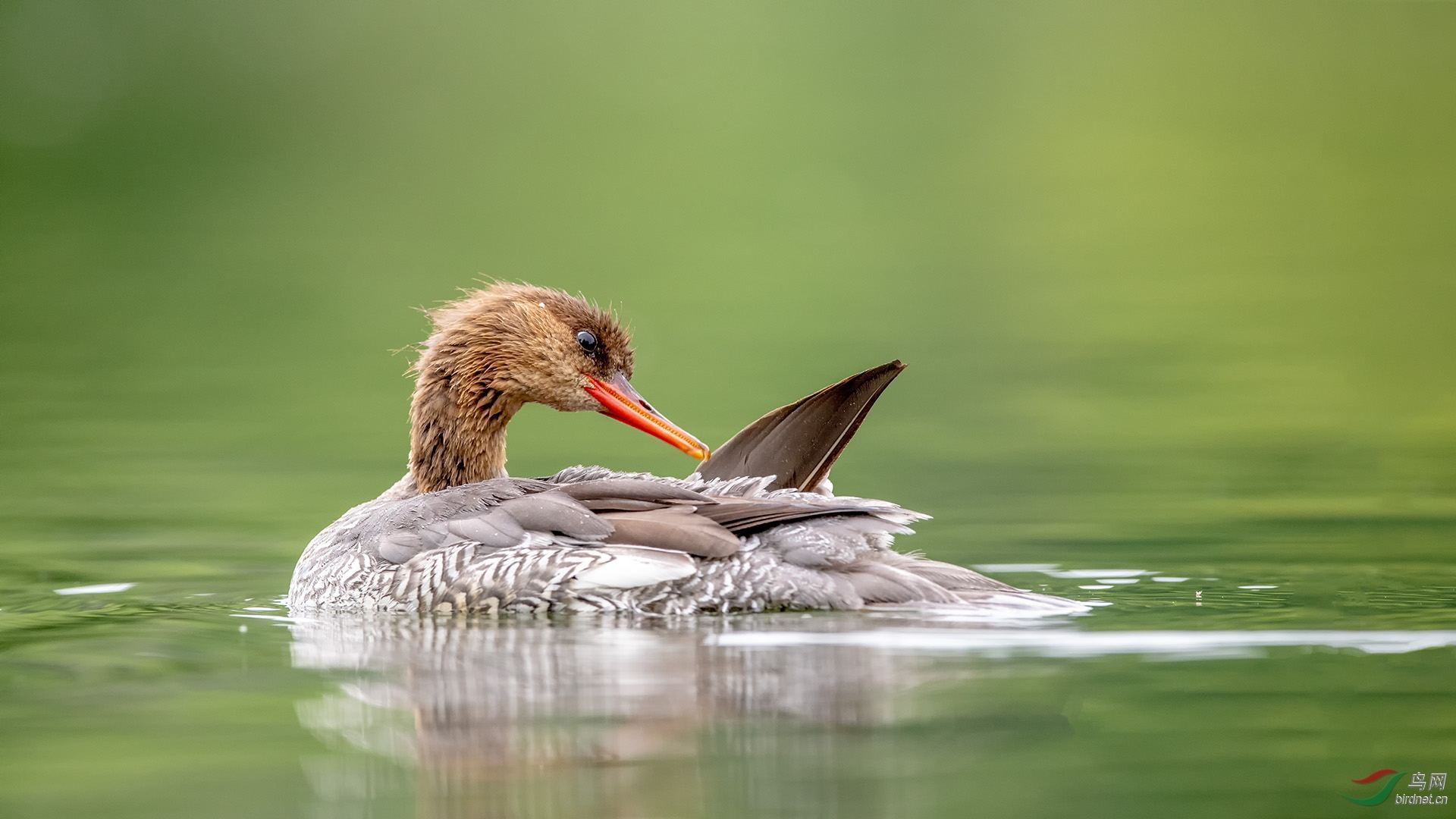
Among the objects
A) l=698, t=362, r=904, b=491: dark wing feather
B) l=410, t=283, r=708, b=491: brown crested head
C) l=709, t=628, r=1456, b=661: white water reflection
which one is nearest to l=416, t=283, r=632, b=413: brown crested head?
l=410, t=283, r=708, b=491: brown crested head

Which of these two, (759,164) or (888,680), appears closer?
(888,680)

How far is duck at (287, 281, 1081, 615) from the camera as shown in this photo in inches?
283

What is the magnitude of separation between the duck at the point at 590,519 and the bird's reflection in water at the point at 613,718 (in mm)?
192

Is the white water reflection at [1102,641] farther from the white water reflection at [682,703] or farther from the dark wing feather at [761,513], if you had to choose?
the dark wing feather at [761,513]

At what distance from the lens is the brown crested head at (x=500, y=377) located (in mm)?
8359

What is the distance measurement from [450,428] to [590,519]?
1.25 meters

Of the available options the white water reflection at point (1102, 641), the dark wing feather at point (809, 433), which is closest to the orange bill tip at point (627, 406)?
the dark wing feather at point (809, 433)

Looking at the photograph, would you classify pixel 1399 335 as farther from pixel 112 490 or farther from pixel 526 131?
pixel 526 131

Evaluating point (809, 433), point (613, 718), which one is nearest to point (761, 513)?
point (809, 433)

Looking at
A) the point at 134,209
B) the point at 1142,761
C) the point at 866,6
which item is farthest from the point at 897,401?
the point at 866,6

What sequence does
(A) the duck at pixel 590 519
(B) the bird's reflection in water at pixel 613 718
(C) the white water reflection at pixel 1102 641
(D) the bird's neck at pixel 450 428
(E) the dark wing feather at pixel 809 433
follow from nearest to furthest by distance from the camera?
(B) the bird's reflection in water at pixel 613 718 < (C) the white water reflection at pixel 1102 641 < (A) the duck at pixel 590 519 < (E) the dark wing feather at pixel 809 433 < (D) the bird's neck at pixel 450 428

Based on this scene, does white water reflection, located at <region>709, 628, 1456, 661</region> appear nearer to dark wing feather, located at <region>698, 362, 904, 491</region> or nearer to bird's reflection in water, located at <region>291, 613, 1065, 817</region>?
bird's reflection in water, located at <region>291, 613, 1065, 817</region>

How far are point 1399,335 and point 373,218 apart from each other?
10167 millimetres

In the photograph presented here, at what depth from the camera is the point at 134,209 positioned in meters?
A: 20.3
